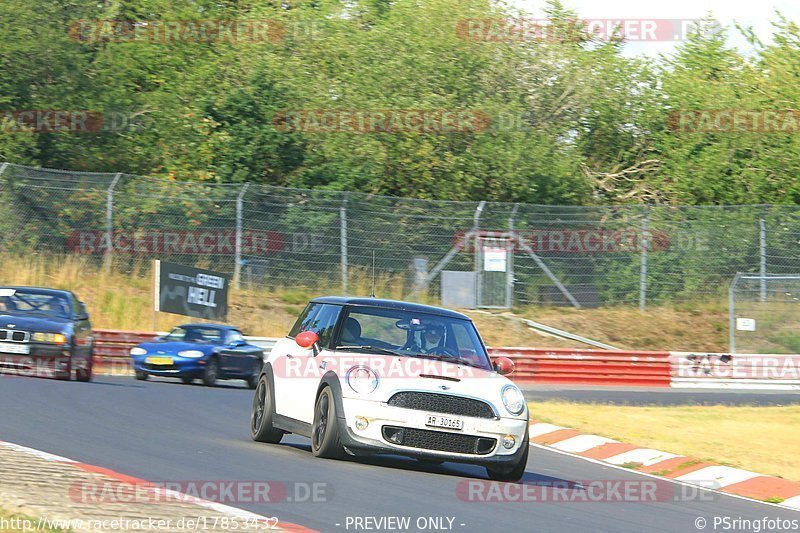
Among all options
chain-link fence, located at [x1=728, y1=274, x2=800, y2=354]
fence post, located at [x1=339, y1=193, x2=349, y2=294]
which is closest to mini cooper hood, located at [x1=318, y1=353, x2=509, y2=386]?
fence post, located at [x1=339, y1=193, x2=349, y2=294]

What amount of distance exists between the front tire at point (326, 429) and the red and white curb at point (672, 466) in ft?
12.6

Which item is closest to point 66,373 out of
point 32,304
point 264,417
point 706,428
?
point 32,304

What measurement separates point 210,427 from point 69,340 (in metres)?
5.55

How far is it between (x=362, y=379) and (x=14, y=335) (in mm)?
9361

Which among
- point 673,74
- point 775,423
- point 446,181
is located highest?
point 673,74

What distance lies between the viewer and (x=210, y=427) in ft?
45.1

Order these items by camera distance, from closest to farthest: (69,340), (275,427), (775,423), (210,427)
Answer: (275,427) → (210,427) → (69,340) → (775,423)

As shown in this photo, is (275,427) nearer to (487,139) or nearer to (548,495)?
(548,495)

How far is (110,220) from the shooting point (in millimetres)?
28734

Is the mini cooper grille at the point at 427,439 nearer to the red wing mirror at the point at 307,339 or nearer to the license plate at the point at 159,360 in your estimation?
the red wing mirror at the point at 307,339

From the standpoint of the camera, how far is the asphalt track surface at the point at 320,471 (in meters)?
8.48

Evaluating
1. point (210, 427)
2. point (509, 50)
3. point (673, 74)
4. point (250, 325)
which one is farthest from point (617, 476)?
point (673, 74)

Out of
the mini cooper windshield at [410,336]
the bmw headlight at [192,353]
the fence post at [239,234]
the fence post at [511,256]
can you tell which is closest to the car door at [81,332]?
the bmw headlight at [192,353]

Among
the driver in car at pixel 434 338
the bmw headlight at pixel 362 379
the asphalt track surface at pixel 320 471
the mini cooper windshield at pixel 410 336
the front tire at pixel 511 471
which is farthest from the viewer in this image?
the driver in car at pixel 434 338
